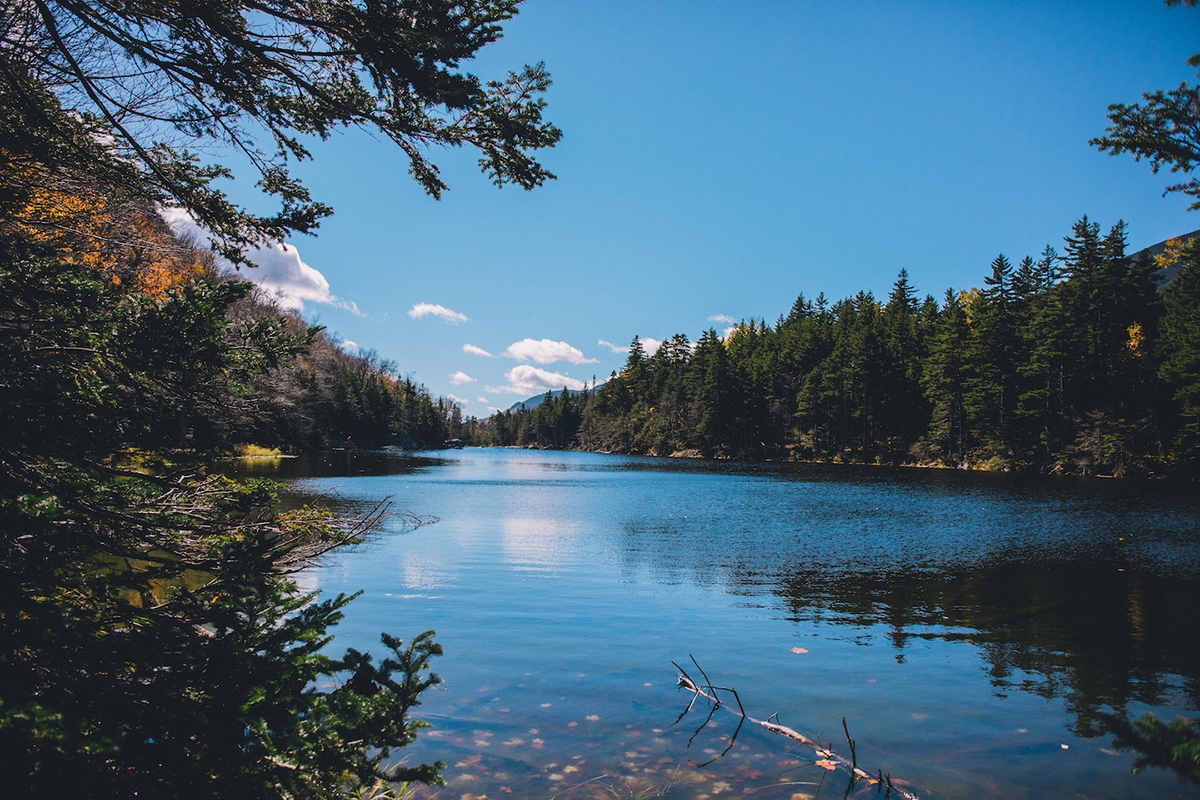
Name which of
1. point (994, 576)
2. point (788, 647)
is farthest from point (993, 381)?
point (788, 647)

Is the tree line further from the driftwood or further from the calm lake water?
the driftwood

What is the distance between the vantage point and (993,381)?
2031 inches

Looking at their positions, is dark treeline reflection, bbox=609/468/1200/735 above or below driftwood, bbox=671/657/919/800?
below

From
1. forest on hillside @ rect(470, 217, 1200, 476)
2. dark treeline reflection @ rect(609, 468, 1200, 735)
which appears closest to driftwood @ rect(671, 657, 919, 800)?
dark treeline reflection @ rect(609, 468, 1200, 735)

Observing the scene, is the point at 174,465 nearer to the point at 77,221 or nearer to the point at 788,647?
the point at 77,221

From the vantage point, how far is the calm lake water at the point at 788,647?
14.7 ft

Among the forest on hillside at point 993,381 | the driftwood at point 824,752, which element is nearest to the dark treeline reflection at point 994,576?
the driftwood at point 824,752

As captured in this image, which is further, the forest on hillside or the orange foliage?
the forest on hillside

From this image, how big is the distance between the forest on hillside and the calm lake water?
29.9m

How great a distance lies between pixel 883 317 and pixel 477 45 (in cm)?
8361

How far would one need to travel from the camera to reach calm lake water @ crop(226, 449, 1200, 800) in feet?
14.7

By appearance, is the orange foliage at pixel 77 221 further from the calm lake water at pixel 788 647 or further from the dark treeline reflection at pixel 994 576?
the dark treeline reflection at pixel 994 576

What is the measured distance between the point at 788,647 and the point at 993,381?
5614 cm

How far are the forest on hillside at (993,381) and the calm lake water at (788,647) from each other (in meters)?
29.9
